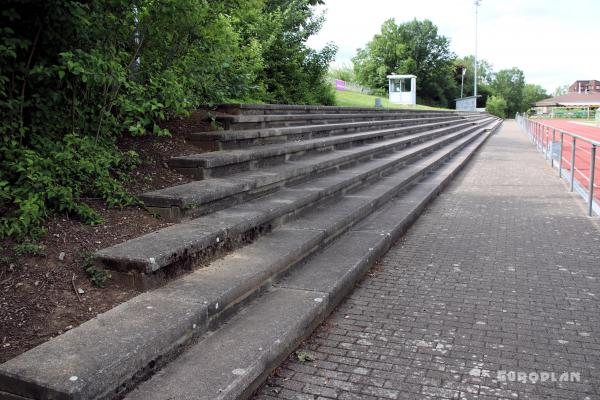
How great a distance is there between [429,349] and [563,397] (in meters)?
0.84

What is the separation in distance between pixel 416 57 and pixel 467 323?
8460 cm

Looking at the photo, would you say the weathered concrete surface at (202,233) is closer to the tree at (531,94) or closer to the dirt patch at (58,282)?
the dirt patch at (58,282)

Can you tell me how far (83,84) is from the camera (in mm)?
4477

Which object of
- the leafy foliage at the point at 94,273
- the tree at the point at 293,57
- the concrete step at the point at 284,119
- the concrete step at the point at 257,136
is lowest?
the leafy foliage at the point at 94,273

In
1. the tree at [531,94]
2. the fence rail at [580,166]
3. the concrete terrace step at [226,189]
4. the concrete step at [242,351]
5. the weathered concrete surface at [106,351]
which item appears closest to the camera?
the weathered concrete surface at [106,351]

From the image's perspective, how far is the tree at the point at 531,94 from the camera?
135250 mm

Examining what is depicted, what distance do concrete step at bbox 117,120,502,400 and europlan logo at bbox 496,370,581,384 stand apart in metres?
1.26

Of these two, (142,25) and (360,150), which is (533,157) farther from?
(142,25)

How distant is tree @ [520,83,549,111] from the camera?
444 feet

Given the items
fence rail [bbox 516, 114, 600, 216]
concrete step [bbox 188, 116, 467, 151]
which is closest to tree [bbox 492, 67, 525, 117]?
fence rail [bbox 516, 114, 600, 216]

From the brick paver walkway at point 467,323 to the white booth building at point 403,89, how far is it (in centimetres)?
4694

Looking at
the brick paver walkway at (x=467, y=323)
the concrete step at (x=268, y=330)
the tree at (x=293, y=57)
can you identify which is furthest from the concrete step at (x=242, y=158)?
the tree at (x=293, y=57)

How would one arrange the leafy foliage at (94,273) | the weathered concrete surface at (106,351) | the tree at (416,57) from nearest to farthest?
1. the weathered concrete surface at (106,351)
2. the leafy foliage at (94,273)
3. the tree at (416,57)

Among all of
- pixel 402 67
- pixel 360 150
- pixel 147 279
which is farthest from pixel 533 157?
pixel 402 67
